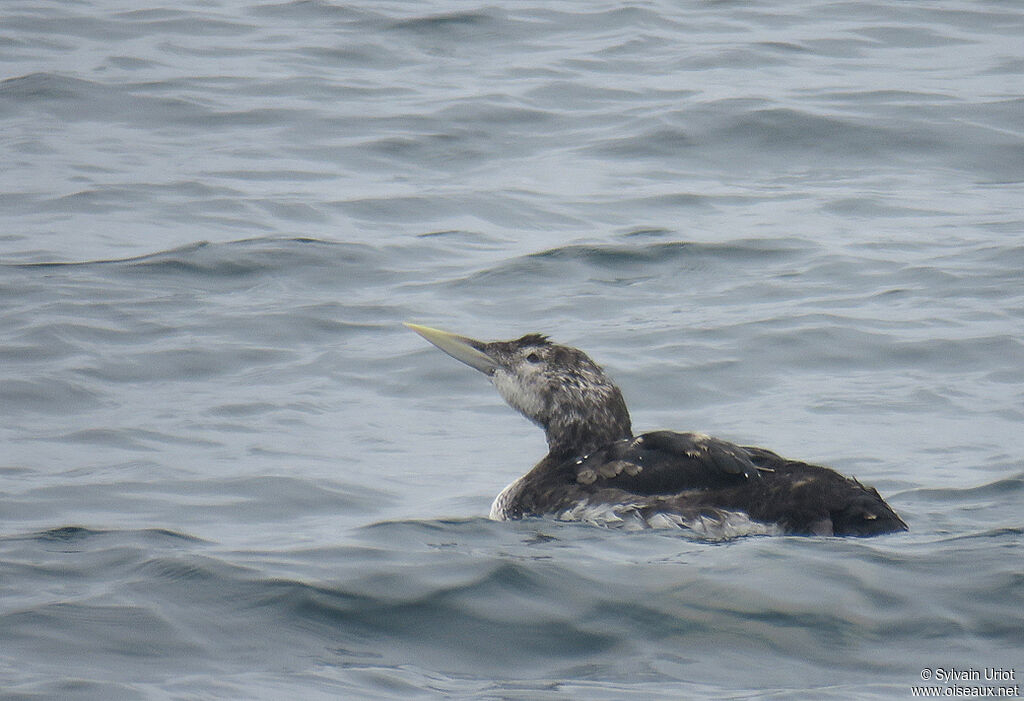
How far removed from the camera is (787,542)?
212 inches

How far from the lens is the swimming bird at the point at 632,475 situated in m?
5.61

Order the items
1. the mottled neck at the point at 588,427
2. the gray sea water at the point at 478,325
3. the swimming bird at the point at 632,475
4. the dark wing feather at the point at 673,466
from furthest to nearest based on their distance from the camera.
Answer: the mottled neck at the point at 588,427 < the dark wing feather at the point at 673,466 < the swimming bird at the point at 632,475 < the gray sea water at the point at 478,325

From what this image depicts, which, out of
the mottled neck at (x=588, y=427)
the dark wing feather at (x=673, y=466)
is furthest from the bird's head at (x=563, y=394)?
the dark wing feather at (x=673, y=466)

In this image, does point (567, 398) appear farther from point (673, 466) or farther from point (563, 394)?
point (673, 466)

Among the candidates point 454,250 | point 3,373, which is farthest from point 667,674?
point 454,250

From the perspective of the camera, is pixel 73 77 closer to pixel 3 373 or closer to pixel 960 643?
pixel 3 373

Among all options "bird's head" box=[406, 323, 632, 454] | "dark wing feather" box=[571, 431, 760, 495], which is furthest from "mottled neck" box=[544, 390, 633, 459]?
"dark wing feather" box=[571, 431, 760, 495]

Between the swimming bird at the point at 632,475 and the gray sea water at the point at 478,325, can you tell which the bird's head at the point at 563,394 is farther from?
the gray sea water at the point at 478,325

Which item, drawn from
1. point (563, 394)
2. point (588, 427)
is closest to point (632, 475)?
point (588, 427)

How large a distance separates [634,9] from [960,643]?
13.7m

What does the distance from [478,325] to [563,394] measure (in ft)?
8.46

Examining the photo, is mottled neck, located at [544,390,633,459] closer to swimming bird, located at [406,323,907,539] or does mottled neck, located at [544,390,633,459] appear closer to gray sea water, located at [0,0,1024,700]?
swimming bird, located at [406,323,907,539]

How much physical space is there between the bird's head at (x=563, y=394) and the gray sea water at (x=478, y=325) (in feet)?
1.69

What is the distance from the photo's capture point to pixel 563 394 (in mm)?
6723
